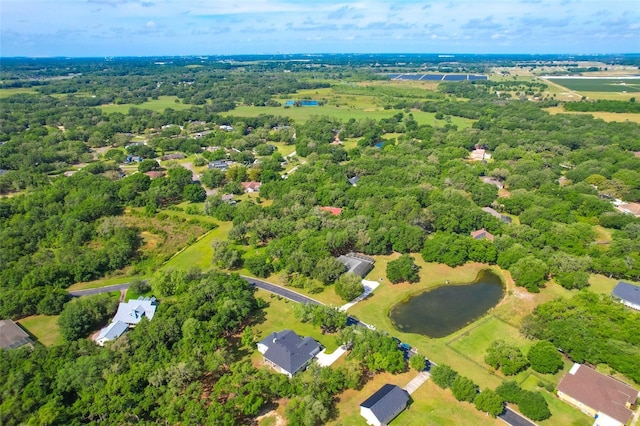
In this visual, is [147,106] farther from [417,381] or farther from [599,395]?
[599,395]

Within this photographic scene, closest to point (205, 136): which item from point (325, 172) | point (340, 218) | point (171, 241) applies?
Result: point (325, 172)

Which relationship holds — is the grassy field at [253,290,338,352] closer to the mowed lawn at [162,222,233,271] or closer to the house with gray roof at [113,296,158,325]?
the house with gray roof at [113,296,158,325]

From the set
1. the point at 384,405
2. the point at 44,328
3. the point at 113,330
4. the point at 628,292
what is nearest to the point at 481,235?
the point at 628,292

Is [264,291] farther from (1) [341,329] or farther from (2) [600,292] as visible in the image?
(2) [600,292]

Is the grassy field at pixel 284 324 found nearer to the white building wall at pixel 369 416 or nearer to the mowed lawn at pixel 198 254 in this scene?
the white building wall at pixel 369 416

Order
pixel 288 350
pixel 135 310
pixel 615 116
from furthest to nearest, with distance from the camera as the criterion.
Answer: pixel 615 116 → pixel 135 310 → pixel 288 350

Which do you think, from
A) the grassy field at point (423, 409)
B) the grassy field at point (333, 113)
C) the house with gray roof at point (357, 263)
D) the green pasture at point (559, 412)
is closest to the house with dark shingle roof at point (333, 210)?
the house with gray roof at point (357, 263)

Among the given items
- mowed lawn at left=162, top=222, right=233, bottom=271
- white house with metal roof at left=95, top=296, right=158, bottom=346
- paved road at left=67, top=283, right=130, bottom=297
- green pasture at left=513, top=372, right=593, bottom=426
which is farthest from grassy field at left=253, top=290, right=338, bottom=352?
paved road at left=67, top=283, right=130, bottom=297
